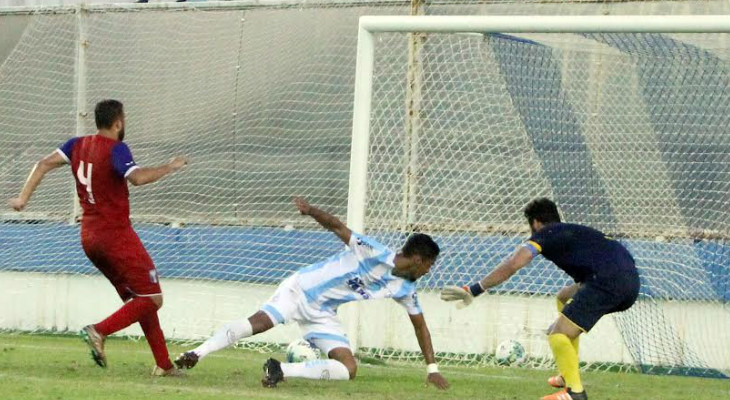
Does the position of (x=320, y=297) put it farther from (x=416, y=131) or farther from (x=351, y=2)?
(x=351, y=2)

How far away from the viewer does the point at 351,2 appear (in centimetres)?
1493

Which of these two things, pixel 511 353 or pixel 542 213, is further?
pixel 511 353

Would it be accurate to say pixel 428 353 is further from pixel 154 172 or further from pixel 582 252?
pixel 154 172

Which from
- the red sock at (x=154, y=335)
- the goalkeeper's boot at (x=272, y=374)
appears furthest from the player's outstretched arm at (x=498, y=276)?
the red sock at (x=154, y=335)

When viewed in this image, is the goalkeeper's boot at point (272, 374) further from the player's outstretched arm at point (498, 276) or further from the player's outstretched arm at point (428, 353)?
the player's outstretched arm at point (498, 276)

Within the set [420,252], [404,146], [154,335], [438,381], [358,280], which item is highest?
[404,146]

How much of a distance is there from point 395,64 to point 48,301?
456 centimetres

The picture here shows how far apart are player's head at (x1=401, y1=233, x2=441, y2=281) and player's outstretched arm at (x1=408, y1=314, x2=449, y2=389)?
34 centimetres

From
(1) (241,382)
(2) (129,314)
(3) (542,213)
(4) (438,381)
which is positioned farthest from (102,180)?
(3) (542,213)

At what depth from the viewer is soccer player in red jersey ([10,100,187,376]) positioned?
9.86 metres

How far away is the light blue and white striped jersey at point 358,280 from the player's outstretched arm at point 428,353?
0.08 m

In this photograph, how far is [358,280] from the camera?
1035 centimetres

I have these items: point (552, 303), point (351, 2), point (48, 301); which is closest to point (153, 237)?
point (48, 301)

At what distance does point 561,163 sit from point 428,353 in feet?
12.8
